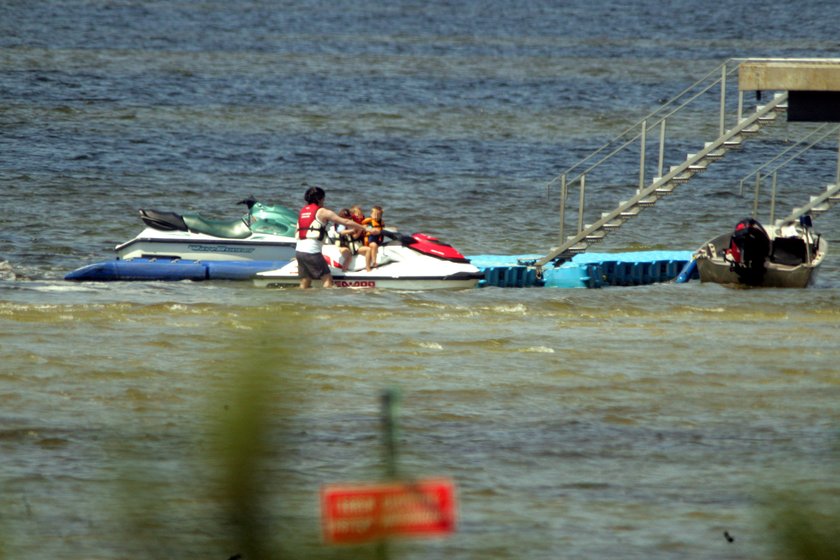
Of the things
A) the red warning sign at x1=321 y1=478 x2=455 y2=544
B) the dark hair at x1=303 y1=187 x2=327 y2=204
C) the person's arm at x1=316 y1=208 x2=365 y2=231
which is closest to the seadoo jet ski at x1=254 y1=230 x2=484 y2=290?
the person's arm at x1=316 y1=208 x2=365 y2=231

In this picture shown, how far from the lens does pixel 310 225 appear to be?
19.3 metres

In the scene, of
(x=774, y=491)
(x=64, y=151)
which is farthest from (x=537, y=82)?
(x=774, y=491)

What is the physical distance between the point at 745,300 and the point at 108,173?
19.2 m

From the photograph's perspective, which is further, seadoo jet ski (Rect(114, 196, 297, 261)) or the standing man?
seadoo jet ski (Rect(114, 196, 297, 261))

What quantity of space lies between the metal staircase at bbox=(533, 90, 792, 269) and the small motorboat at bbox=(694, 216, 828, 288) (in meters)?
1.23

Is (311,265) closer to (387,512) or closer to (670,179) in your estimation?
(670,179)

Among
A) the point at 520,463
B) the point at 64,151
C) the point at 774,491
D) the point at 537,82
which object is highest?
the point at 537,82

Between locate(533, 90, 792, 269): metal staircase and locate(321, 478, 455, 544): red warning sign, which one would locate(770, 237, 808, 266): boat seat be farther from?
locate(321, 478, 455, 544): red warning sign

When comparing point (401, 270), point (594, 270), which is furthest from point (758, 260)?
point (401, 270)

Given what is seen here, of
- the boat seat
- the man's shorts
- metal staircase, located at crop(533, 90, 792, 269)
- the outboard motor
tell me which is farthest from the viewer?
the boat seat

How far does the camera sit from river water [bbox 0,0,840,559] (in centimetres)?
236

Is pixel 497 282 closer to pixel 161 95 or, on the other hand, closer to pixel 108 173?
pixel 108 173

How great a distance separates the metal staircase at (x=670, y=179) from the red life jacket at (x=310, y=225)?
452 cm

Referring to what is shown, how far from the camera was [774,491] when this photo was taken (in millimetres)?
2268
